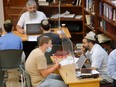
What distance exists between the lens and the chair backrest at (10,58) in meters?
5.88

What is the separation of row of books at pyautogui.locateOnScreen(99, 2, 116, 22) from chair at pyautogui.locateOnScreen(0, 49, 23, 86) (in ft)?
6.12

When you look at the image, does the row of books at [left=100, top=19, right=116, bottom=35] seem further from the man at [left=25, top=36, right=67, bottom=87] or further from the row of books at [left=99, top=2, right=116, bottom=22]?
the man at [left=25, top=36, right=67, bottom=87]

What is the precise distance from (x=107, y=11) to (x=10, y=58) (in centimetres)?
215

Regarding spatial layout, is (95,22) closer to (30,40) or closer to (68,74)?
(30,40)

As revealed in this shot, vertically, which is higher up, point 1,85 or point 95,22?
point 95,22

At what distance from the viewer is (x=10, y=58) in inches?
234

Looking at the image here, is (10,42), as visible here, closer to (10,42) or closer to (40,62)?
(10,42)

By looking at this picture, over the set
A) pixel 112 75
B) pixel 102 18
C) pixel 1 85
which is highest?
pixel 102 18

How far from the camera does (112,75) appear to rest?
16.4 ft

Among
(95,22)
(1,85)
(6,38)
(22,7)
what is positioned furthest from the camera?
(22,7)

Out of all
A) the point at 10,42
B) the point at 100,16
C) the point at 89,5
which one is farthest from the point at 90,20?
the point at 10,42

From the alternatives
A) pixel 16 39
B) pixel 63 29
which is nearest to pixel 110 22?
pixel 63 29

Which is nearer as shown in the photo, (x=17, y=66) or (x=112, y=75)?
(x=112, y=75)

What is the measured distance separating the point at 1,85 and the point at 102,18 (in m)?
2.47
